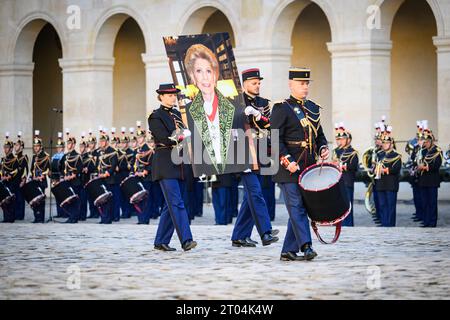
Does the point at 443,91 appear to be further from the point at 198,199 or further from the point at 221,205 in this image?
the point at 221,205

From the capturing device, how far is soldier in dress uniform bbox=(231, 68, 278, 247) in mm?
Answer: 13758

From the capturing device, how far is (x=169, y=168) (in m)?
13.6

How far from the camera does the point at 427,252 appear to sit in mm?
13258

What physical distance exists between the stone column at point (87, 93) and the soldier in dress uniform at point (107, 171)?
775 centimetres

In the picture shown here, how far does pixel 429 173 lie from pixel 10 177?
28.3 feet

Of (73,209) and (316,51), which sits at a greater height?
(316,51)

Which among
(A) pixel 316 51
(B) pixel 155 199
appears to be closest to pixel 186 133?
(B) pixel 155 199

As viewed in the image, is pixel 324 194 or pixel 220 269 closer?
pixel 220 269

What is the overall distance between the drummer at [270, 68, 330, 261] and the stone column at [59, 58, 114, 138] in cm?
1967

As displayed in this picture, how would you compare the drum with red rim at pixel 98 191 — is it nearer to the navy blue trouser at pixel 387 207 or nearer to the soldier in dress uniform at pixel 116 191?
the soldier in dress uniform at pixel 116 191

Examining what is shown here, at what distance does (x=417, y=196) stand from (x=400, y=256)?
29.0 feet

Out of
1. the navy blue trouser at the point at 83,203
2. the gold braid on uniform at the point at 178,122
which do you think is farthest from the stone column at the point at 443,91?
the gold braid on uniform at the point at 178,122

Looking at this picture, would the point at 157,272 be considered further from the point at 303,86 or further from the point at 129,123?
the point at 129,123

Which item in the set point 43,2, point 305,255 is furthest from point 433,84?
point 305,255
